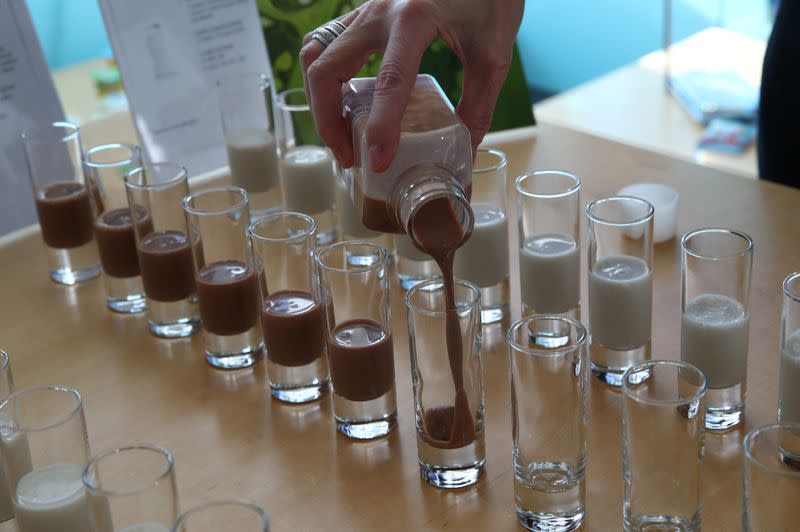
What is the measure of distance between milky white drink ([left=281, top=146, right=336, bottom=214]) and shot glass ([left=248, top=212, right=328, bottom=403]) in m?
0.36

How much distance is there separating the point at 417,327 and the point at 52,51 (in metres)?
4.36

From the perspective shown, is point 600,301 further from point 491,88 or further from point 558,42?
point 558,42

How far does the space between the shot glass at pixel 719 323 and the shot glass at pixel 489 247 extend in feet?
1.04

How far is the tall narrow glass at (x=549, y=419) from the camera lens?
105cm

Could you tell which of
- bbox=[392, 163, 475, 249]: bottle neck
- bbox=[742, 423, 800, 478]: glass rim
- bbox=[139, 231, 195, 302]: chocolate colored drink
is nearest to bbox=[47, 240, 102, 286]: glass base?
bbox=[139, 231, 195, 302]: chocolate colored drink

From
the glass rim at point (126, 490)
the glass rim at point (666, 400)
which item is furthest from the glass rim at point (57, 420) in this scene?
the glass rim at point (666, 400)

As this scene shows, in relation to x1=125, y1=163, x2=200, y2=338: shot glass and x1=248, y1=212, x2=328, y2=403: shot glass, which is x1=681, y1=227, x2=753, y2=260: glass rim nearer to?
x1=248, y1=212, x2=328, y2=403: shot glass

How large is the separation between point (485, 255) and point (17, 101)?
3.15 feet

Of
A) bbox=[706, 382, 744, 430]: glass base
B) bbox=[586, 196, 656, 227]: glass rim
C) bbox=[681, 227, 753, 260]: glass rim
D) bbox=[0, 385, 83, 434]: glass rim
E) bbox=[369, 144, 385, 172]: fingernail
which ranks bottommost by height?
bbox=[706, 382, 744, 430]: glass base

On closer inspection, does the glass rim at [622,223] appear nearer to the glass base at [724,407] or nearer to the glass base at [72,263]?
the glass base at [724,407]

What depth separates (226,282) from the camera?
4.73ft

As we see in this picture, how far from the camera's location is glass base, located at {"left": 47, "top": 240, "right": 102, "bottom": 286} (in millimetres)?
1737

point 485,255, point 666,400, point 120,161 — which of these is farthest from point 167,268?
point 666,400

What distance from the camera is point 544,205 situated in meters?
1.45
